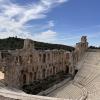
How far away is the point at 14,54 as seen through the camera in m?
26.6

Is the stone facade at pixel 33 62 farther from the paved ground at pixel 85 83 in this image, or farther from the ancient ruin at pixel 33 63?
the paved ground at pixel 85 83

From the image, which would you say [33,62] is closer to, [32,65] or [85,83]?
[32,65]

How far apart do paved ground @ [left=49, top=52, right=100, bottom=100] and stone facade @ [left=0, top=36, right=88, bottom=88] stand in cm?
178

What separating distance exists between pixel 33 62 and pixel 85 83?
6729mm

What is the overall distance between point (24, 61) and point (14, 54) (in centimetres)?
257

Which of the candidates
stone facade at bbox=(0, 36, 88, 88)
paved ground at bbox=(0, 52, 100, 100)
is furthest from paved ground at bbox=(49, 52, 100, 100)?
stone facade at bbox=(0, 36, 88, 88)

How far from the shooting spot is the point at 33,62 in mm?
→ 31234

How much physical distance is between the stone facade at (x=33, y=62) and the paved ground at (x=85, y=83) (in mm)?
1777

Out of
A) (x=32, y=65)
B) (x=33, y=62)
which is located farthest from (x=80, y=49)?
(x=32, y=65)

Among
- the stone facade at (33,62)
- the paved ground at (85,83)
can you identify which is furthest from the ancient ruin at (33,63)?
the paved ground at (85,83)

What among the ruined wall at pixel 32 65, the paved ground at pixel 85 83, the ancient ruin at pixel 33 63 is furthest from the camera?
the ruined wall at pixel 32 65

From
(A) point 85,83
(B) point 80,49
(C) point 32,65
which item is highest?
(B) point 80,49

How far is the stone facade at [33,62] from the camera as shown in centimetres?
2459

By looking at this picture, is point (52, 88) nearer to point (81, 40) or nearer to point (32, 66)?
point (32, 66)
